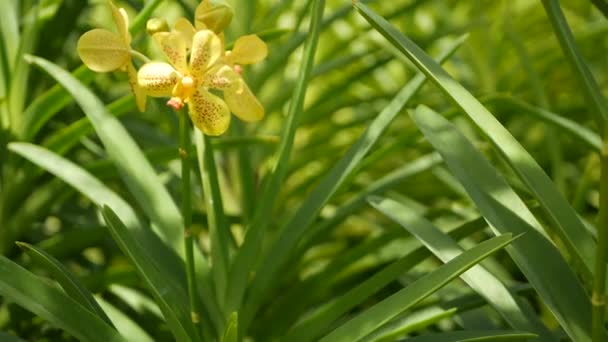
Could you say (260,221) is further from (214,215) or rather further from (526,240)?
(526,240)

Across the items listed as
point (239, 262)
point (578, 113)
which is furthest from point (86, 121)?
point (578, 113)

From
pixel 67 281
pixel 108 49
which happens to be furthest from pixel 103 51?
pixel 67 281

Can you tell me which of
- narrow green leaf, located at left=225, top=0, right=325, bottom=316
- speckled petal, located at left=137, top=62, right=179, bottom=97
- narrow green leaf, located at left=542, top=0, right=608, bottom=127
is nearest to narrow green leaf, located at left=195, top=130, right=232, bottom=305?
narrow green leaf, located at left=225, top=0, right=325, bottom=316

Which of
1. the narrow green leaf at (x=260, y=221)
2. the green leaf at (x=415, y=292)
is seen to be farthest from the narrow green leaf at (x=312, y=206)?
the green leaf at (x=415, y=292)

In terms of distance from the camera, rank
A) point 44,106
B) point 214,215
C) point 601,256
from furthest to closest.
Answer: point 44,106 < point 214,215 < point 601,256

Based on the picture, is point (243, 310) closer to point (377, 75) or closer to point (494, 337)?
point (494, 337)
